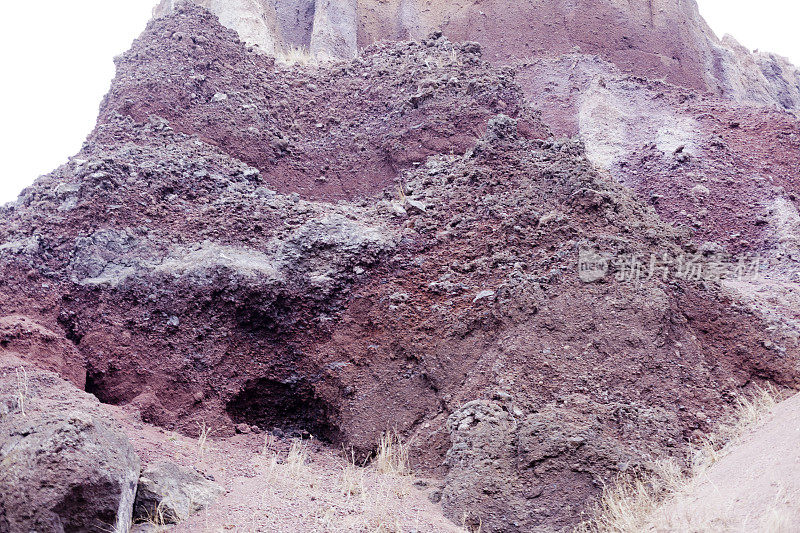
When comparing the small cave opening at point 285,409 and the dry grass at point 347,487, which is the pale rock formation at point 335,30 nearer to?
the small cave opening at point 285,409

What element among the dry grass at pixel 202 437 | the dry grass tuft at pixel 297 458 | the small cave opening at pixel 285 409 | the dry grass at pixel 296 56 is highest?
the dry grass at pixel 296 56

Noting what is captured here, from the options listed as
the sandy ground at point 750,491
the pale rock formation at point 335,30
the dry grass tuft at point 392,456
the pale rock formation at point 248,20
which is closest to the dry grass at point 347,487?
the dry grass tuft at point 392,456

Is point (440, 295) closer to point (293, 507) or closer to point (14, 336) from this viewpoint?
point (293, 507)

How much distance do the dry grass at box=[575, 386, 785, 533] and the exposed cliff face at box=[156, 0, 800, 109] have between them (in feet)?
36.1

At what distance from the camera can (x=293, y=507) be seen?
5.34 metres

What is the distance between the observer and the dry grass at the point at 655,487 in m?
5.16

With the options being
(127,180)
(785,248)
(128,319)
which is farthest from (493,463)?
(785,248)

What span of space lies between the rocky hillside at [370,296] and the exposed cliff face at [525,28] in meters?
5.48

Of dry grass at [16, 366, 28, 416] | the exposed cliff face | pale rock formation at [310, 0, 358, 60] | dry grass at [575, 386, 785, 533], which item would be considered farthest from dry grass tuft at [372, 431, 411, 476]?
the exposed cliff face

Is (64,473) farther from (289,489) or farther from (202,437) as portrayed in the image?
(202,437)

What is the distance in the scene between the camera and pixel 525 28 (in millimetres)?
16297

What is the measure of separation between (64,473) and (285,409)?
2.83m

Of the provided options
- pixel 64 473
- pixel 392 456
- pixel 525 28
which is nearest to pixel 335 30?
pixel 525 28

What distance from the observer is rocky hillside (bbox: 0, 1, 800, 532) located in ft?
18.8
